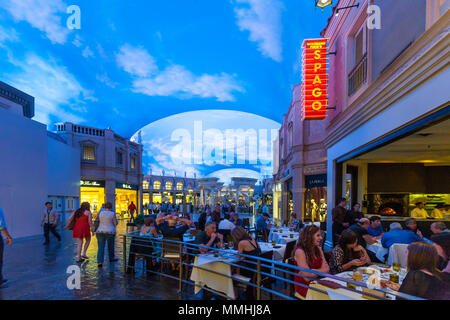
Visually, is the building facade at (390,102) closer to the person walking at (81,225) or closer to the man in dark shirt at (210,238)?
the man in dark shirt at (210,238)

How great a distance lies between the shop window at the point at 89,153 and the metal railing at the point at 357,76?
69.8 feet

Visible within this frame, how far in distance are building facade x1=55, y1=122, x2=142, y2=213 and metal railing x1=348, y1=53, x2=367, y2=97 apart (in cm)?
2018

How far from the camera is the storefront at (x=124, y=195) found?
24.9 m

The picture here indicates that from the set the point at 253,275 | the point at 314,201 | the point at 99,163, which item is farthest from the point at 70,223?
the point at 99,163

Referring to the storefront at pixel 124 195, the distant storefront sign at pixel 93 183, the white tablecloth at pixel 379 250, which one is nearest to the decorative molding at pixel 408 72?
the white tablecloth at pixel 379 250

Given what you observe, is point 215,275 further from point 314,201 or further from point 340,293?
point 314,201

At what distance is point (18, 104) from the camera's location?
16125mm

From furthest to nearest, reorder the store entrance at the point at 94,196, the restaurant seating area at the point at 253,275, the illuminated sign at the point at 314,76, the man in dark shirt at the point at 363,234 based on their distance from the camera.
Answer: the store entrance at the point at 94,196 < the illuminated sign at the point at 314,76 < the man in dark shirt at the point at 363,234 < the restaurant seating area at the point at 253,275

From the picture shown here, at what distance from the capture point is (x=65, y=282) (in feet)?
17.1

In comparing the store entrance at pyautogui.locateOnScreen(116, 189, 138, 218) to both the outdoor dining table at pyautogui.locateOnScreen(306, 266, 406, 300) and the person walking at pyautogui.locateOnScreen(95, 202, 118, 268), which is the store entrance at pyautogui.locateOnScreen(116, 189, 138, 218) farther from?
the outdoor dining table at pyautogui.locateOnScreen(306, 266, 406, 300)

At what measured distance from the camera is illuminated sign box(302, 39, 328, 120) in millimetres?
8219

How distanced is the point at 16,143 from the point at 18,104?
7.40 m

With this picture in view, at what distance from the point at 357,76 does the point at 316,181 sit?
6729mm
